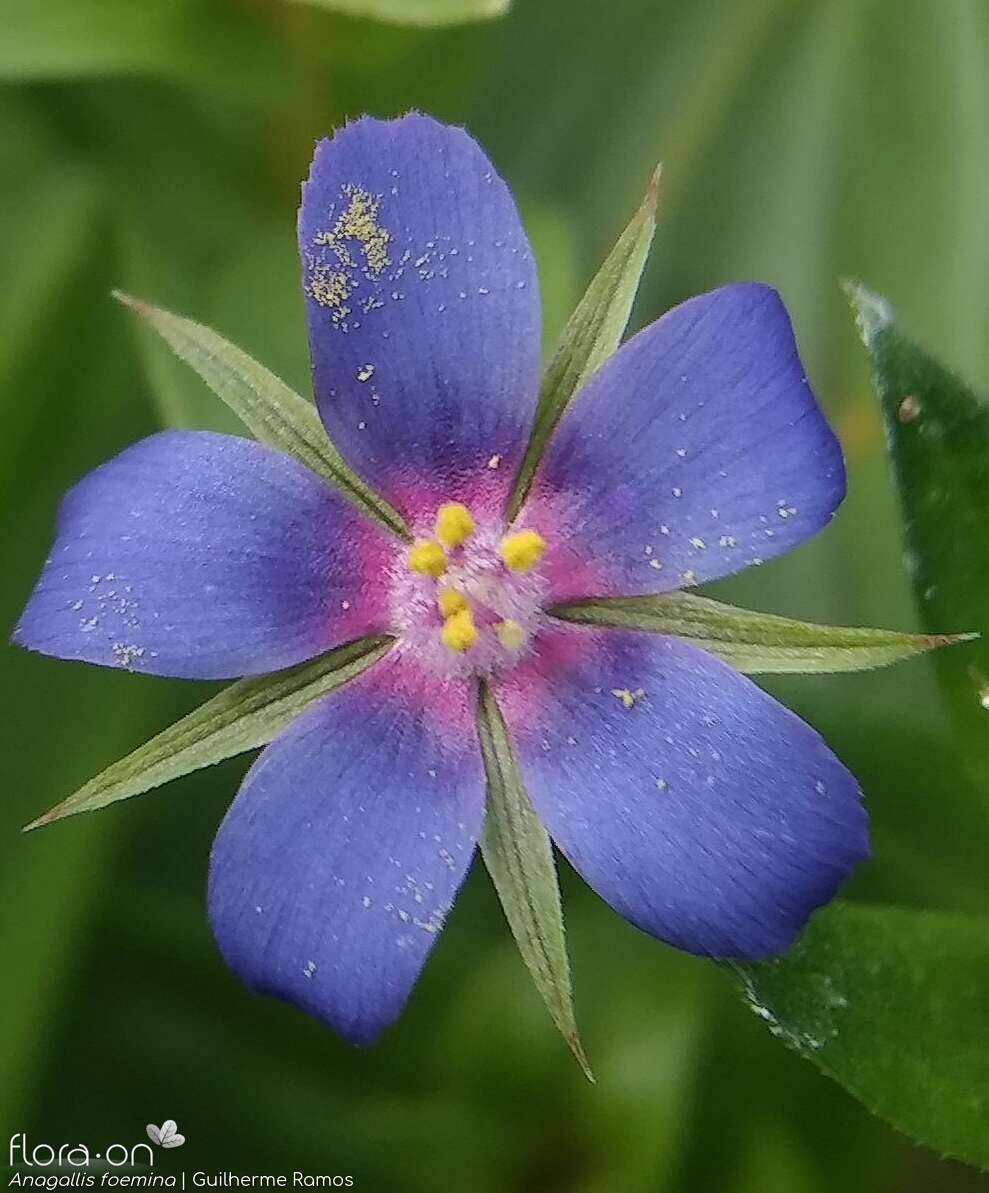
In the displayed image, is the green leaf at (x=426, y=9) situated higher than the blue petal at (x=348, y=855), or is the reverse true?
the green leaf at (x=426, y=9)

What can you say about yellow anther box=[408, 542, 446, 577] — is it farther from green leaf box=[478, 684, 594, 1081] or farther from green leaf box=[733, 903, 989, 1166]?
green leaf box=[733, 903, 989, 1166]

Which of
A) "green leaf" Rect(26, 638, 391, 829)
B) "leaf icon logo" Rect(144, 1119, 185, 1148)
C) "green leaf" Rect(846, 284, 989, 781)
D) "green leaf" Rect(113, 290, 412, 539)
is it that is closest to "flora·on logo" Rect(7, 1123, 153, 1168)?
"leaf icon logo" Rect(144, 1119, 185, 1148)

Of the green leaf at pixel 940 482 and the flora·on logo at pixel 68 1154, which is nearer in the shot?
the green leaf at pixel 940 482

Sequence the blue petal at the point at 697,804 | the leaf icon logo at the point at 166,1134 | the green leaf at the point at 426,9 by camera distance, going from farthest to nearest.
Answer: the leaf icon logo at the point at 166,1134 < the green leaf at the point at 426,9 < the blue petal at the point at 697,804

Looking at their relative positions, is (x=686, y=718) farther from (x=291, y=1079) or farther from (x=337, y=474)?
(x=291, y=1079)

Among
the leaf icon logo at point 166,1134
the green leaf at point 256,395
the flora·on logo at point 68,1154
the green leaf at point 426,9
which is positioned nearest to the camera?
the green leaf at point 256,395

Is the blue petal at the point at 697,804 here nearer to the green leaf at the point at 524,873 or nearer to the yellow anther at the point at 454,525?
the green leaf at the point at 524,873

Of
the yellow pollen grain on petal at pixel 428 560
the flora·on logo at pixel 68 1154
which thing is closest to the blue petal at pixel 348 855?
the yellow pollen grain on petal at pixel 428 560

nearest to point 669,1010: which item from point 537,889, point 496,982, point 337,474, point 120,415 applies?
point 496,982
